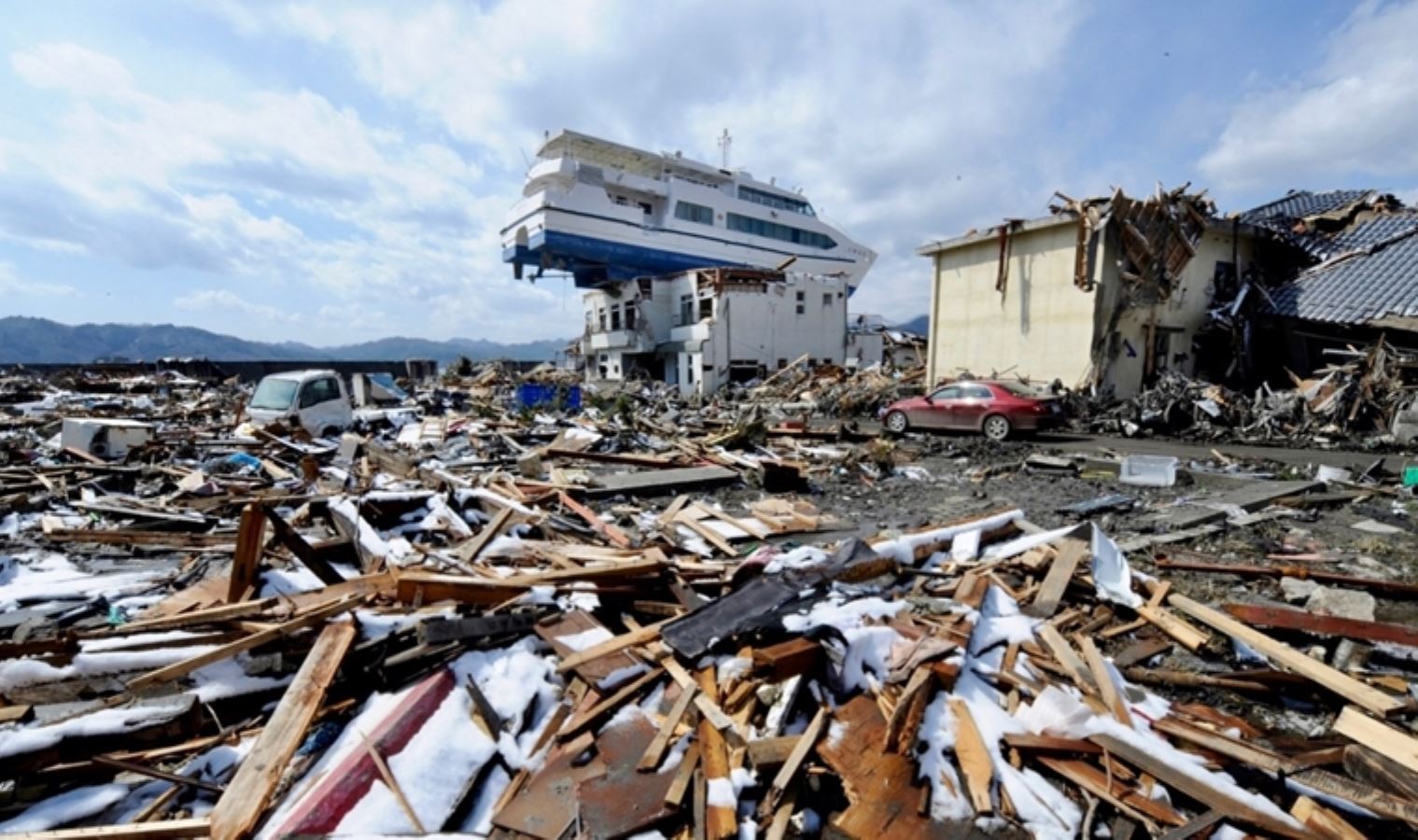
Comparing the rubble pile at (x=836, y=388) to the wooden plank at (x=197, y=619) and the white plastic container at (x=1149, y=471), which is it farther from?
the wooden plank at (x=197, y=619)

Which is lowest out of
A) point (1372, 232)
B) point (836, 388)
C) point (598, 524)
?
point (598, 524)

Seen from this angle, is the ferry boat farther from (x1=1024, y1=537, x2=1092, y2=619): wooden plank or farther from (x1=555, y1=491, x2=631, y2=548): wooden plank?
(x1=1024, y1=537, x2=1092, y2=619): wooden plank

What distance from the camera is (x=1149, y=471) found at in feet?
29.9

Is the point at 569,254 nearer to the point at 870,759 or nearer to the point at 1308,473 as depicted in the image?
the point at 1308,473

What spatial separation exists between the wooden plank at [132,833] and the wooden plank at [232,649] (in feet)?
2.43

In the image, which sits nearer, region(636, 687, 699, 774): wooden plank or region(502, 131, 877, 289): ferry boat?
region(636, 687, 699, 774): wooden plank

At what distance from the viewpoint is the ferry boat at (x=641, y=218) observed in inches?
1481

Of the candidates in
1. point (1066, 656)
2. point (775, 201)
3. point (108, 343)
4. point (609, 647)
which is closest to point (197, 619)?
point (609, 647)

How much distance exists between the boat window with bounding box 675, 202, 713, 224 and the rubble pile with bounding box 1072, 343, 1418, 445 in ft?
109

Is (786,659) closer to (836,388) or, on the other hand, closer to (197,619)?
(197,619)

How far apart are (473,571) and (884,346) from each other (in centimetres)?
3435

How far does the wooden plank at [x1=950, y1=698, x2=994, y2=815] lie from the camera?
8.68ft

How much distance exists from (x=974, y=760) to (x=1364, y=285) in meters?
22.1

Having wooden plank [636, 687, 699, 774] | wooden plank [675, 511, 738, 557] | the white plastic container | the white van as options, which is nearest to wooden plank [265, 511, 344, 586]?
wooden plank [636, 687, 699, 774]
